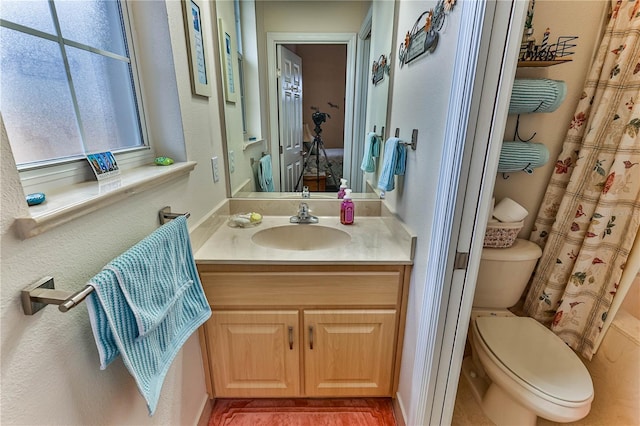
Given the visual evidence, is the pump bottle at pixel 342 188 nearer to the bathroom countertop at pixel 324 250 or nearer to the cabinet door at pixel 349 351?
the bathroom countertop at pixel 324 250

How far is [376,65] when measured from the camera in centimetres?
149

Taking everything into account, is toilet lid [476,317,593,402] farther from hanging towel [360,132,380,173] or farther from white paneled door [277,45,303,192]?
white paneled door [277,45,303,192]

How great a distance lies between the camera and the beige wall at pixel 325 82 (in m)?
1.49

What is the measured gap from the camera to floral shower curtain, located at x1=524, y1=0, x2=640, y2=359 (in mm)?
1163

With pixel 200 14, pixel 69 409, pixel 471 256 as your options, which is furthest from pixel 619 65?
pixel 69 409

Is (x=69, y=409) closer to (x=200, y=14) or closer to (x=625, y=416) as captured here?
(x=200, y=14)

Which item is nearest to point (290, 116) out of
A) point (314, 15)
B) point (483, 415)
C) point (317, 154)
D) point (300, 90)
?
point (300, 90)

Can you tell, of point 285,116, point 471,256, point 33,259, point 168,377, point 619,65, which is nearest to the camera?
point 33,259

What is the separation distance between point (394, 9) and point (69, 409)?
5.67ft

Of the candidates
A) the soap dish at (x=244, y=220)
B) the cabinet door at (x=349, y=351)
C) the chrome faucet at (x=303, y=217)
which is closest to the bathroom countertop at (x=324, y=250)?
the soap dish at (x=244, y=220)

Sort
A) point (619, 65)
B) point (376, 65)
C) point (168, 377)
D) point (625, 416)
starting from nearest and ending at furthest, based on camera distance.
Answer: point (168, 377), point (619, 65), point (625, 416), point (376, 65)

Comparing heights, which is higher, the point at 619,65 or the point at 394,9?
the point at 394,9

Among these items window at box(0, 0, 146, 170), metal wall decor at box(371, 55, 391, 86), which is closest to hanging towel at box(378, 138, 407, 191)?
metal wall decor at box(371, 55, 391, 86)

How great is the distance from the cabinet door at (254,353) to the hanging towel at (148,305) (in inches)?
11.1
